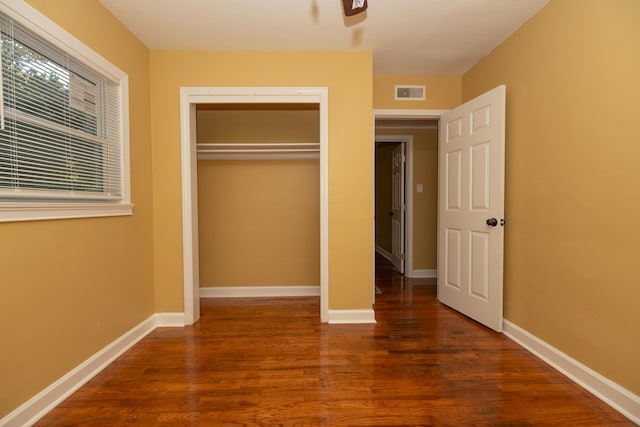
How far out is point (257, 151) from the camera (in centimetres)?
Answer: 337

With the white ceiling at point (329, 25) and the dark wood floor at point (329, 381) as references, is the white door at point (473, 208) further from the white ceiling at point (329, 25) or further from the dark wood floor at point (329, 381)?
the white ceiling at point (329, 25)

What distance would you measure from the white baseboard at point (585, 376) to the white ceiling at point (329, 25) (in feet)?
8.19

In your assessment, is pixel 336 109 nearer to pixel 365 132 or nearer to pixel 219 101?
pixel 365 132

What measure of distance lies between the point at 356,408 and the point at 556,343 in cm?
155

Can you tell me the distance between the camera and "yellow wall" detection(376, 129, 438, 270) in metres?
4.66

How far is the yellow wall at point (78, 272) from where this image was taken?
1517 mm

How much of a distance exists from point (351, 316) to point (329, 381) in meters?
0.98

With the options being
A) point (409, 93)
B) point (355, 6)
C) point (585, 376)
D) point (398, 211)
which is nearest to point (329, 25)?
point (355, 6)

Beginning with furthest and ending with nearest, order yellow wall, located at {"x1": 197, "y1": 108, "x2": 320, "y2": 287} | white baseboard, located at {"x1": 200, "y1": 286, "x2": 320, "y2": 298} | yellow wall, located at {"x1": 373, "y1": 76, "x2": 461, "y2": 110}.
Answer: white baseboard, located at {"x1": 200, "y1": 286, "x2": 320, "y2": 298}
yellow wall, located at {"x1": 197, "y1": 108, "x2": 320, "y2": 287}
yellow wall, located at {"x1": 373, "y1": 76, "x2": 461, "y2": 110}

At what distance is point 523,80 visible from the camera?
246cm

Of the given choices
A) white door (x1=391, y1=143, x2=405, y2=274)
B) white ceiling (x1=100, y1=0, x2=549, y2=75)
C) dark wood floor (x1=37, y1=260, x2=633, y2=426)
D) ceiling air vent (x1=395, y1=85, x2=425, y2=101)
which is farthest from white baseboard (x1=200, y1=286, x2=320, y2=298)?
white ceiling (x1=100, y1=0, x2=549, y2=75)

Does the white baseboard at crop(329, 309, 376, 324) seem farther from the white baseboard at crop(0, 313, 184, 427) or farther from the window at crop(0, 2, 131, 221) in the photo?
the window at crop(0, 2, 131, 221)

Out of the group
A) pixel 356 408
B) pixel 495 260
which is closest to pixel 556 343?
pixel 495 260

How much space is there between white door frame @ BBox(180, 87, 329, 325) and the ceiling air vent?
3.51ft
